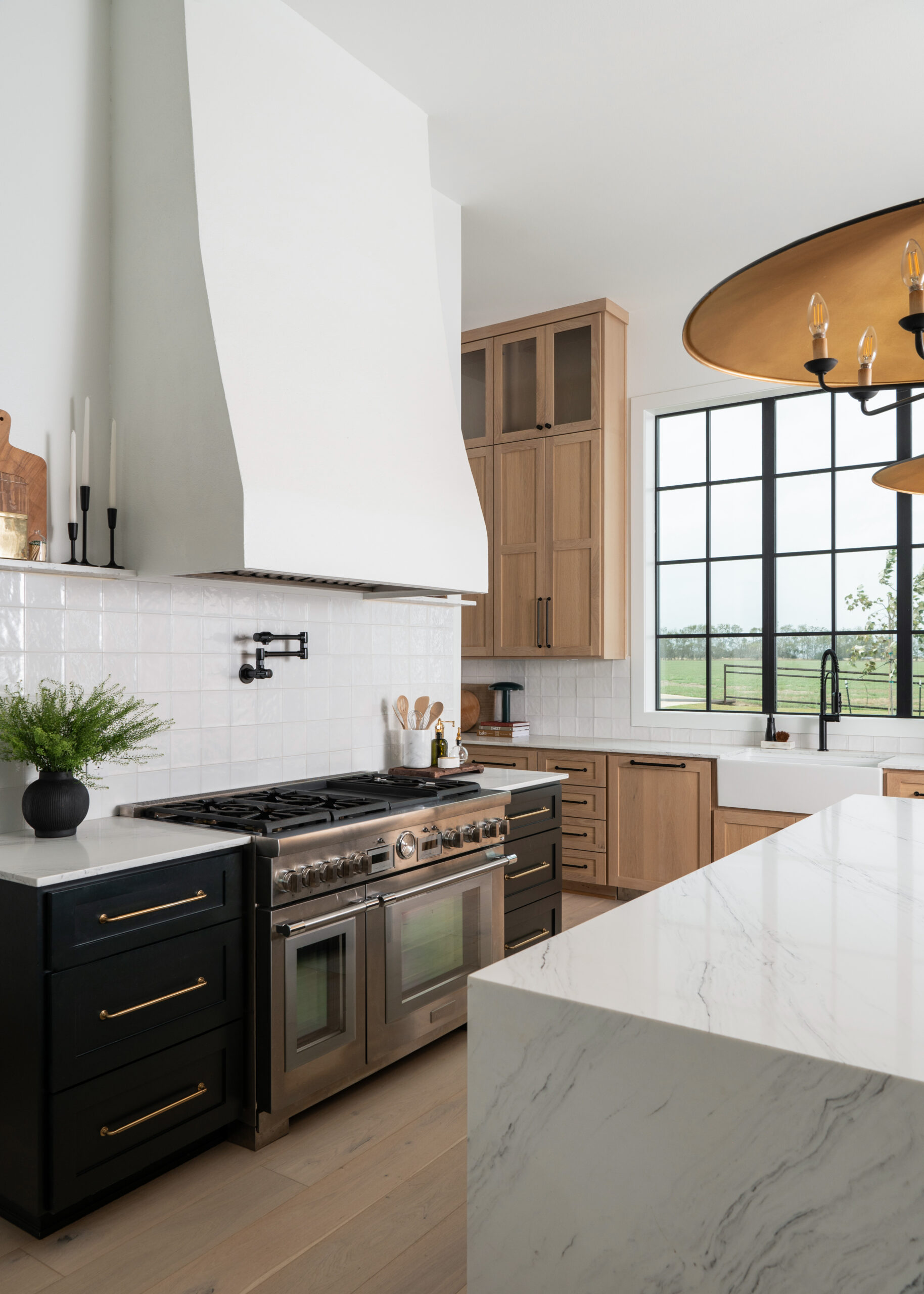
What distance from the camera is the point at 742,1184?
100 centimetres

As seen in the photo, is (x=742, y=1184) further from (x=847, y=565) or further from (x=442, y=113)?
(x=847, y=565)

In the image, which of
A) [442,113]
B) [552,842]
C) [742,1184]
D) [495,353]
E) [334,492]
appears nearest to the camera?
[742,1184]

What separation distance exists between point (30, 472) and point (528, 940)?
7.97 ft

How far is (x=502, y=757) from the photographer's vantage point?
5.08 meters

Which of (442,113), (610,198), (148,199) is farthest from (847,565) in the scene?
(148,199)

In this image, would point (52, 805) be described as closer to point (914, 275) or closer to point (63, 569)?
point (63, 569)

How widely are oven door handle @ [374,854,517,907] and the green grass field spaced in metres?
2.12

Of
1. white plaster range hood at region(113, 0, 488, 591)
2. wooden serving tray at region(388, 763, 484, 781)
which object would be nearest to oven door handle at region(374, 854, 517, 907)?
wooden serving tray at region(388, 763, 484, 781)

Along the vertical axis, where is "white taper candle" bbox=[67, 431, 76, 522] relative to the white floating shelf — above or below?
above

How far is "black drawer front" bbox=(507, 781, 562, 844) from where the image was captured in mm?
3418

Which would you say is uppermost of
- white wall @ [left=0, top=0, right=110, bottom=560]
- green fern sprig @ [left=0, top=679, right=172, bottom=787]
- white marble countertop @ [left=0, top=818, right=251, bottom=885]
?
white wall @ [left=0, top=0, right=110, bottom=560]

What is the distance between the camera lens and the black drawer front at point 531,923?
3.41 m

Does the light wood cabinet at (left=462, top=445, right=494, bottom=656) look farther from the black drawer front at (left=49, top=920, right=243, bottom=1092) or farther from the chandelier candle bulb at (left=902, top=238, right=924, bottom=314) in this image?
the chandelier candle bulb at (left=902, top=238, right=924, bottom=314)

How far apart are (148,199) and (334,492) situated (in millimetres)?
997
